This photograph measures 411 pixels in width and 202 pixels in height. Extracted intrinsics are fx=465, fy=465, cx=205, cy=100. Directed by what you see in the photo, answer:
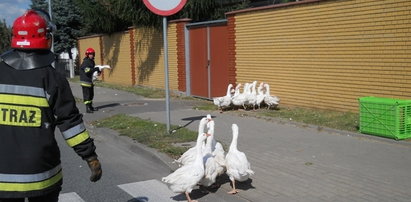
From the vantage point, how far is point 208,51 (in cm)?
1487

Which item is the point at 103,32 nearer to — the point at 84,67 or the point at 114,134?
the point at 84,67

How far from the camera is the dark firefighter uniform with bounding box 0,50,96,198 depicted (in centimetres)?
314

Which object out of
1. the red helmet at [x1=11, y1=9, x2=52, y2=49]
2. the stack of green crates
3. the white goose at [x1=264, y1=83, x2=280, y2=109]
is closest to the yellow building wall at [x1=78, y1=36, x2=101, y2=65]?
the white goose at [x1=264, y1=83, x2=280, y2=109]

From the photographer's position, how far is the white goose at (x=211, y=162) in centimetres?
540

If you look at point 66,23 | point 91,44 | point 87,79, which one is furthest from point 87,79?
point 66,23

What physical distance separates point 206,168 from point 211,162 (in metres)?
0.11

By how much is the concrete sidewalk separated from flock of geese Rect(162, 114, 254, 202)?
0.94 feet

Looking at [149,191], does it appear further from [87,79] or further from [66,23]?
[66,23]

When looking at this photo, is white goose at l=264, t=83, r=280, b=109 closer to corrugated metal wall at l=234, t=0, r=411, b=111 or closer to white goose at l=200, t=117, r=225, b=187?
corrugated metal wall at l=234, t=0, r=411, b=111

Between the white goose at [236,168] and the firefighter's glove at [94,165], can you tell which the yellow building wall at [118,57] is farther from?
the firefighter's glove at [94,165]

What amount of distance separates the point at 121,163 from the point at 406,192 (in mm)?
4246

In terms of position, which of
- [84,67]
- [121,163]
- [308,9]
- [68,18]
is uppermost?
[68,18]

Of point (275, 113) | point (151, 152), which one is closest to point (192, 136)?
point (151, 152)

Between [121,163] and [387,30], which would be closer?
[121,163]
